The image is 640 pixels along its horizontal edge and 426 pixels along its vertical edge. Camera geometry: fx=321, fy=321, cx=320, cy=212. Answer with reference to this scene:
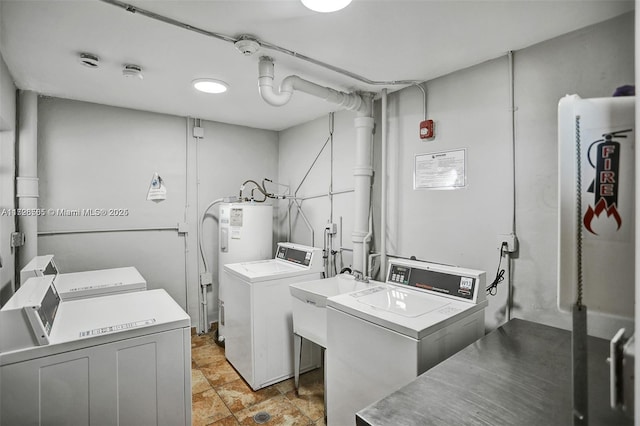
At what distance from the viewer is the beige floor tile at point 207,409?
6.93 ft

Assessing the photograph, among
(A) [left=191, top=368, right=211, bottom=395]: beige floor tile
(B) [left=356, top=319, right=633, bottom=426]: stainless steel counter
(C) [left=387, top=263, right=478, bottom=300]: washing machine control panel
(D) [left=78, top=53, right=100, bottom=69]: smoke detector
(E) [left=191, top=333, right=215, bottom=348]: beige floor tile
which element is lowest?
(A) [left=191, top=368, right=211, bottom=395]: beige floor tile

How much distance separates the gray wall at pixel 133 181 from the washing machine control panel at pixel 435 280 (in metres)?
2.22

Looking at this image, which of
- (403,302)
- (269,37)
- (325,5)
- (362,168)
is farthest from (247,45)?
(403,302)

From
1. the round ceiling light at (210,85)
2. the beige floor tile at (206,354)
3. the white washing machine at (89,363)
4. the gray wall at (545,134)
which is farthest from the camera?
the beige floor tile at (206,354)

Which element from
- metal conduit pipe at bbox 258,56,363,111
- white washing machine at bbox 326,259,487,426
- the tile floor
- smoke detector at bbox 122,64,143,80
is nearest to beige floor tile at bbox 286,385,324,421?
the tile floor

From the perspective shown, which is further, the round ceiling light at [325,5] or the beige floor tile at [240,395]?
the beige floor tile at [240,395]

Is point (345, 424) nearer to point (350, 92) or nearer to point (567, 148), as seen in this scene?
point (567, 148)

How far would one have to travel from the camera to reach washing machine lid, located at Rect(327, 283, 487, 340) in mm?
1481

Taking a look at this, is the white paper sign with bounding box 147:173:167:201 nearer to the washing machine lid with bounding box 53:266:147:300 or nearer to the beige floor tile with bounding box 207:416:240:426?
the washing machine lid with bounding box 53:266:147:300

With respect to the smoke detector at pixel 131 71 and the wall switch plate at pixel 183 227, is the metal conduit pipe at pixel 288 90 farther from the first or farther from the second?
the wall switch plate at pixel 183 227

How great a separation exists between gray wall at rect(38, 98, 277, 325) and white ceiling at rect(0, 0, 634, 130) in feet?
1.51

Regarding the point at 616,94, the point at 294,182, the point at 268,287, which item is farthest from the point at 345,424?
the point at 294,182

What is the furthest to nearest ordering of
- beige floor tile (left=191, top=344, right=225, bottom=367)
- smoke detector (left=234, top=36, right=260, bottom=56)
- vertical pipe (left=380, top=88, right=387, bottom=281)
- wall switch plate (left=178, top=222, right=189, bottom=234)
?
wall switch plate (left=178, top=222, right=189, bottom=234), beige floor tile (left=191, top=344, right=225, bottom=367), vertical pipe (left=380, top=88, right=387, bottom=281), smoke detector (left=234, top=36, right=260, bottom=56)

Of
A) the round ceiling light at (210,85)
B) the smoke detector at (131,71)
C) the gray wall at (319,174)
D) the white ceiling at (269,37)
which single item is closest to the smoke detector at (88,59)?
the white ceiling at (269,37)
